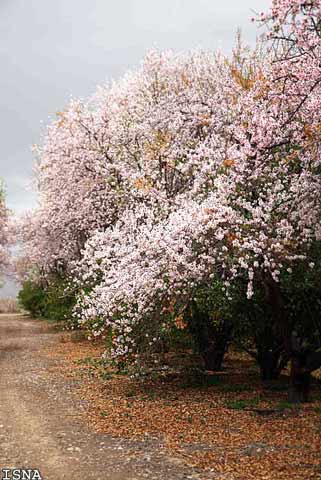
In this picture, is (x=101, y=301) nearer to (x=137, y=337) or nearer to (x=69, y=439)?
(x=137, y=337)

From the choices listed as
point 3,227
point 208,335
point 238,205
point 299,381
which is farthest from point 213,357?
point 3,227

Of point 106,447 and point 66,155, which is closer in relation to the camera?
point 106,447

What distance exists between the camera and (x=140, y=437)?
10.3 m

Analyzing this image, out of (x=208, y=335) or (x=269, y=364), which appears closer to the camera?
(x=269, y=364)

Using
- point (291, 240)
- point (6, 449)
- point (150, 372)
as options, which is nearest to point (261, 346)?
point (150, 372)

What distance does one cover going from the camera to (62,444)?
996 centimetres

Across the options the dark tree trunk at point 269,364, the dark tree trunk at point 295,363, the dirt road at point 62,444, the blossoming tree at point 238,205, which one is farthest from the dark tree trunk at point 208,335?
the dirt road at point 62,444

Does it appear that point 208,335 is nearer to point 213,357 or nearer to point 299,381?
point 213,357

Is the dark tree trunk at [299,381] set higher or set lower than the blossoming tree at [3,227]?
lower

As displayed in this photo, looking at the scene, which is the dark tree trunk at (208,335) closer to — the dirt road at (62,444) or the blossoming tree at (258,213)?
the blossoming tree at (258,213)

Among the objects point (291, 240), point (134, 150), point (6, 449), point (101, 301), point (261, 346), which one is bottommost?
point (6, 449)

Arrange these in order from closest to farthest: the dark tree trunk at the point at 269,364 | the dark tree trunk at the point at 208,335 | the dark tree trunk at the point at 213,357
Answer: the dark tree trunk at the point at 269,364 → the dark tree trunk at the point at 208,335 → the dark tree trunk at the point at 213,357

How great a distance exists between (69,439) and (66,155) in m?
16.9

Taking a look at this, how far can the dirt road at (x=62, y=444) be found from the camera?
845cm
